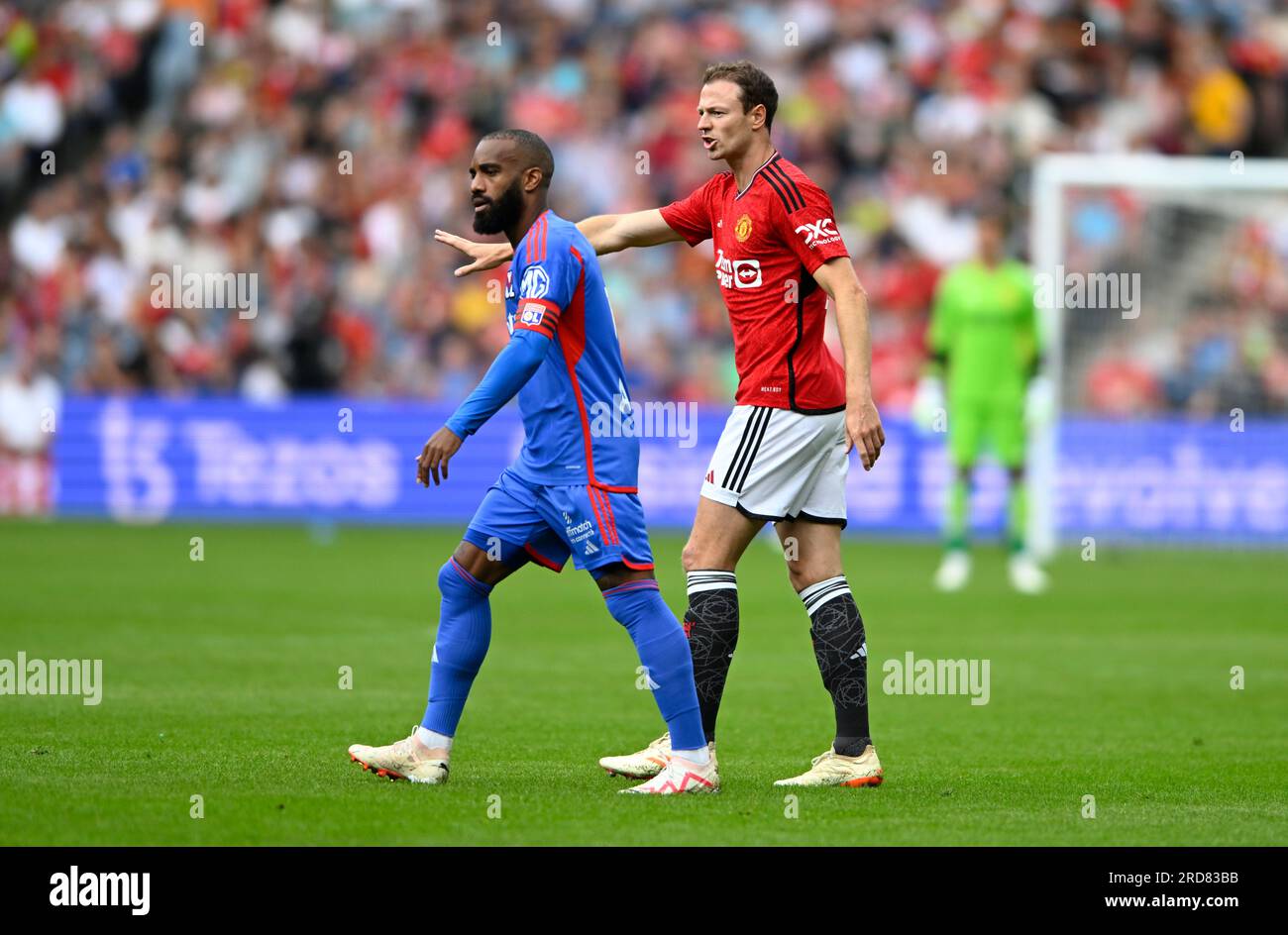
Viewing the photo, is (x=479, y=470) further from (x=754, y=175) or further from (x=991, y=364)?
(x=754, y=175)

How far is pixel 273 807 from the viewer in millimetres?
6469

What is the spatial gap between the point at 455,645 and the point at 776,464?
4.48ft

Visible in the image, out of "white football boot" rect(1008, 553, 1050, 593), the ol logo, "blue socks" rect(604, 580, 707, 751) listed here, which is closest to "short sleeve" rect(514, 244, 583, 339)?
the ol logo

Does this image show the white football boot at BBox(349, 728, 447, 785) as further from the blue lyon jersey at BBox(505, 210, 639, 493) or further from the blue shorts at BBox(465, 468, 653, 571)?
the blue lyon jersey at BBox(505, 210, 639, 493)

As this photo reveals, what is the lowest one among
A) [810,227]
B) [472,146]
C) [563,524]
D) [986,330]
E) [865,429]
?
[563,524]

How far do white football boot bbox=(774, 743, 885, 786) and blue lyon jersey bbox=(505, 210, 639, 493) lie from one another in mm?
1273

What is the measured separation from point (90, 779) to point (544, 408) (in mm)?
2068

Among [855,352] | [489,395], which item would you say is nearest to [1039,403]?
[855,352]

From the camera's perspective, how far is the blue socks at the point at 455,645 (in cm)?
707

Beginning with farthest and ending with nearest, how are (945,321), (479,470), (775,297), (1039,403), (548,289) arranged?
(479,470) → (1039,403) → (945,321) → (775,297) → (548,289)

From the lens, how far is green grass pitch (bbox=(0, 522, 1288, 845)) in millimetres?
6398

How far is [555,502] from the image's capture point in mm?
6926

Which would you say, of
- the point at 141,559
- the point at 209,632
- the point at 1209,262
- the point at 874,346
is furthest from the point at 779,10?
the point at 209,632
